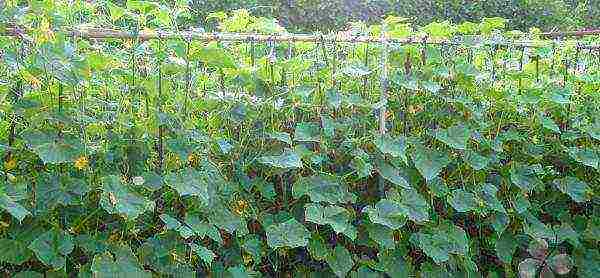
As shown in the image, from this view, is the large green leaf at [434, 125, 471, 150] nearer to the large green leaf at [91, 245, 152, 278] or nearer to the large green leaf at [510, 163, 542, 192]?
the large green leaf at [510, 163, 542, 192]

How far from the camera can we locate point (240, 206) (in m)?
2.48

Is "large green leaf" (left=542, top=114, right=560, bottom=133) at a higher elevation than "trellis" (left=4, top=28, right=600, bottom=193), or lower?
lower

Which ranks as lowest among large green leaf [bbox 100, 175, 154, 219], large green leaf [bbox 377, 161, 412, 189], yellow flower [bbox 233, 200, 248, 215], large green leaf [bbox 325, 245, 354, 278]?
large green leaf [bbox 325, 245, 354, 278]

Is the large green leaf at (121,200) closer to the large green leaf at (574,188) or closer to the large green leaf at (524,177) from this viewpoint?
the large green leaf at (524,177)

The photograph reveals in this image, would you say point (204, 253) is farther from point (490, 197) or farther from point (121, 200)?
point (490, 197)

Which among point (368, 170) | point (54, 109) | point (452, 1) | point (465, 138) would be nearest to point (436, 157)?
point (465, 138)

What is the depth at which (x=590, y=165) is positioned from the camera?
2.85 metres

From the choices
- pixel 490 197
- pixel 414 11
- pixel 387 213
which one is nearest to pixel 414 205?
pixel 387 213

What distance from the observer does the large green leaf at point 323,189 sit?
2.50 metres

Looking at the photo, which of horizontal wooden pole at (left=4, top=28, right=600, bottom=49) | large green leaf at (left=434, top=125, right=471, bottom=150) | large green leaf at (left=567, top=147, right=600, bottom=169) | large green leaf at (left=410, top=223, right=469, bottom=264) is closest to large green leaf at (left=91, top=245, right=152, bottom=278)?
horizontal wooden pole at (left=4, top=28, right=600, bottom=49)

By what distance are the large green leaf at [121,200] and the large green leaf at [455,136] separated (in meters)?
1.03

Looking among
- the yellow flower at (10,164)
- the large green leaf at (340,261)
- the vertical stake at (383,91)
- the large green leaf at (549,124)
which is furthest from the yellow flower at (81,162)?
the large green leaf at (549,124)

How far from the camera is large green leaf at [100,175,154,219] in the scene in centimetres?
210

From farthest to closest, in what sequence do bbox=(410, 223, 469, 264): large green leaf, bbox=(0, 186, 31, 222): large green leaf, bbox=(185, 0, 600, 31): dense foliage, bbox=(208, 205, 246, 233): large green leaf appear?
bbox=(185, 0, 600, 31): dense foliage
bbox=(410, 223, 469, 264): large green leaf
bbox=(208, 205, 246, 233): large green leaf
bbox=(0, 186, 31, 222): large green leaf
